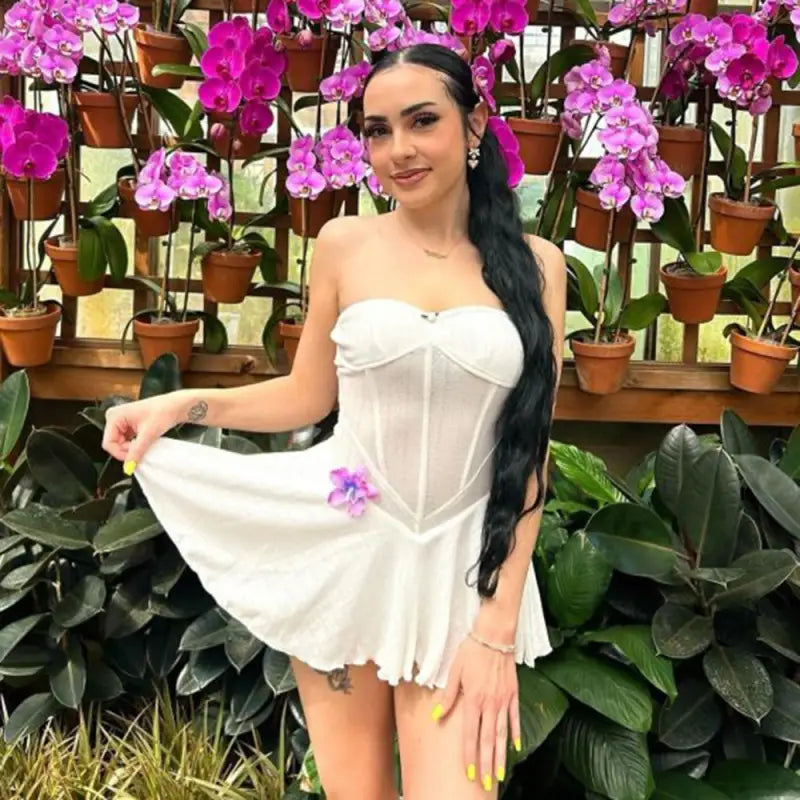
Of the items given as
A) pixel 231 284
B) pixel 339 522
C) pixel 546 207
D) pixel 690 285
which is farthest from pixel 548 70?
pixel 339 522

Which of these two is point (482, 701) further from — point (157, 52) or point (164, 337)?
point (157, 52)

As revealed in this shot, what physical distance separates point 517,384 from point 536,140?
121 cm

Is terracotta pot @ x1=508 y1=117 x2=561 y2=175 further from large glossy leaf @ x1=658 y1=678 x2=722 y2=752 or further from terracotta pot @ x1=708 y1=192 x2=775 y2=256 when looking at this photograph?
large glossy leaf @ x1=658 y1=678 x2=722 y2=752

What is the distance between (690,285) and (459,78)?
1.27 metres

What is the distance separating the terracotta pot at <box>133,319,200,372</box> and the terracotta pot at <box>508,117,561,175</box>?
2.76 feet

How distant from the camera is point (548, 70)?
2424mm

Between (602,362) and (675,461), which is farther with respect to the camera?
(602,362)

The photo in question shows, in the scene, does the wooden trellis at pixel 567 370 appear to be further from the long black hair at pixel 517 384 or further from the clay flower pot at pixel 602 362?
the long black hair at pixel 517 384

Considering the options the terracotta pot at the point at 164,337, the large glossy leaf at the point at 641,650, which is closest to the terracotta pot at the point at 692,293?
the large glossy leaf at the point at 641,650

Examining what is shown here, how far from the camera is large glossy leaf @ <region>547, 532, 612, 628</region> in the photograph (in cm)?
196

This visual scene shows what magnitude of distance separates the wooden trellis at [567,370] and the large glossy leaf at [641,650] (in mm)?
721

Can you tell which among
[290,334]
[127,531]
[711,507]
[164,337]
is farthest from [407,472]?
[164,337]

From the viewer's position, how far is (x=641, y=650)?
1.88m

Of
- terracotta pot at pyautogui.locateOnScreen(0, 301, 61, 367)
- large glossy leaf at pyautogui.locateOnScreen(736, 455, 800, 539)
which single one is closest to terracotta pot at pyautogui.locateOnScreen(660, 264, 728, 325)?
large glossy leaf at pyautogui.locateOnScreen(736, 455, 800, 539)
